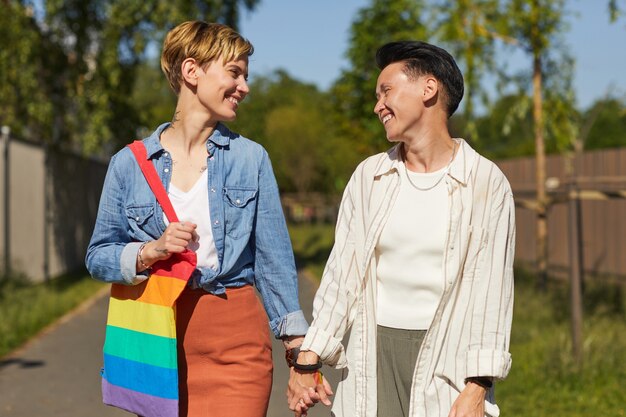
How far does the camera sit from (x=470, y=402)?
2.99 meters

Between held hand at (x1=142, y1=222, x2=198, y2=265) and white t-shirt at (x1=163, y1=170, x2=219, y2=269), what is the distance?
86mm

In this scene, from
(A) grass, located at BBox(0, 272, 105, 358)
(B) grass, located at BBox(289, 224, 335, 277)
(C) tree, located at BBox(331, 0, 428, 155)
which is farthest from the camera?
(C) tree, located at BBox(331, 0, 428, 155)

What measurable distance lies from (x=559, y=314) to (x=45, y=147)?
9.50 m

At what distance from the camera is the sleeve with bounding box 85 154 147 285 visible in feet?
10.9

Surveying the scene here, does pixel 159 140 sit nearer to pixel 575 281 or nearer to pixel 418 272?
pixel 418 272

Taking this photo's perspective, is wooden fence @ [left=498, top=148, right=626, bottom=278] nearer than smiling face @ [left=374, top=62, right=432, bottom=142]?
No

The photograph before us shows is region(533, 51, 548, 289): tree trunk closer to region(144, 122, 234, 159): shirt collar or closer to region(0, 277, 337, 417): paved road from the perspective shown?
region(0, 277, 337, 417): paved road

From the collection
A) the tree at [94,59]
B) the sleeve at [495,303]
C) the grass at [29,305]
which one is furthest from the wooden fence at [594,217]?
the sleeve at [495,303]

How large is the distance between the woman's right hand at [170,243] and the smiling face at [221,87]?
0.43 meters

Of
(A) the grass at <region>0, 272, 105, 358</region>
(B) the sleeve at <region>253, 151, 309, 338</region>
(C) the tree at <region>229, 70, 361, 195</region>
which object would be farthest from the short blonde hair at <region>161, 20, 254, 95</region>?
(C) the tree at <region>229, 70, 361, 195</region>

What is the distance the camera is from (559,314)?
10789 millimetres

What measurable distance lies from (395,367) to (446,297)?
0.93 ft

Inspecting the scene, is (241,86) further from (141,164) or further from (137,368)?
(137,368)

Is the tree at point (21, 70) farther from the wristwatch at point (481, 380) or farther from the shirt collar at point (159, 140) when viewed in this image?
the wristwatch at point (481, 380)
